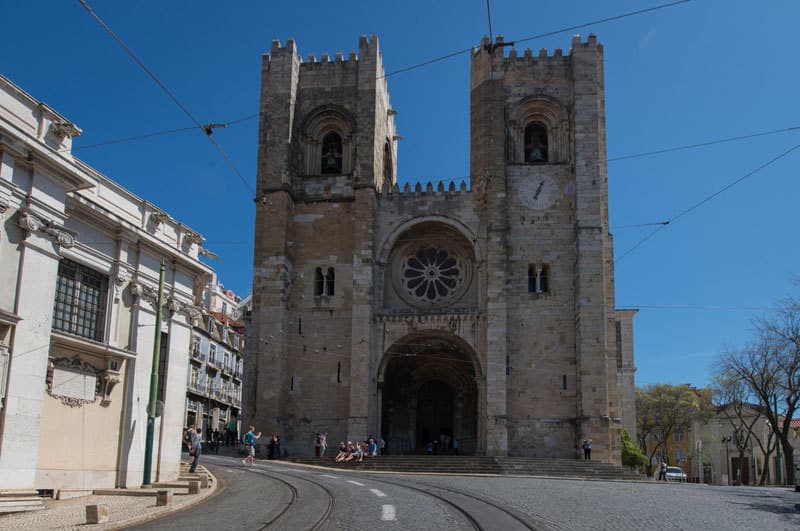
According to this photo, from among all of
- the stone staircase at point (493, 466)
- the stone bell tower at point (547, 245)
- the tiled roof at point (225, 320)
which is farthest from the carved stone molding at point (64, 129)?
the tiled roof at point (225, 320)

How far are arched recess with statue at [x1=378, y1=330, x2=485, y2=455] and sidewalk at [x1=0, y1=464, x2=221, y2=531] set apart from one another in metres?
20.1

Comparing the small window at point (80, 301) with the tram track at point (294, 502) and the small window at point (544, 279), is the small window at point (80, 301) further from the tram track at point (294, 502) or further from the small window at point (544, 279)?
the small window at point (544, 279)

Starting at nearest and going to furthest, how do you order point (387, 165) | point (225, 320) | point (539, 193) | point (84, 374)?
point (84, 374)
point (539, 193)
point (387, 165)
point (225, 320)

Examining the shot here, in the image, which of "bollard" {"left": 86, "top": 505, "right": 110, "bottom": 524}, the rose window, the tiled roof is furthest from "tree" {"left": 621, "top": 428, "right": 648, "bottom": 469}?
"bollard" {"left": 86, "top": 505, "right": 110, "bottom": 524}

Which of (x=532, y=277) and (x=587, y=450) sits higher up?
(x=532, y=277)

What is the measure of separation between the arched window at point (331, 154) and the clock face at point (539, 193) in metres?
8.20

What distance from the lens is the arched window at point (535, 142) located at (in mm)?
36312

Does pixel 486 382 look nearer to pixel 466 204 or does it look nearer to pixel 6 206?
pixel 466 204

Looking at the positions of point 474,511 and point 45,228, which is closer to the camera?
point 474,511

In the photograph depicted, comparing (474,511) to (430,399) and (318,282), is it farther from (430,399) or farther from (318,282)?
(430,399)

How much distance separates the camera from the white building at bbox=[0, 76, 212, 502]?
1345cm

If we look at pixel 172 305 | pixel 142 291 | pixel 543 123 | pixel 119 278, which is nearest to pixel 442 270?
pixel 543 123

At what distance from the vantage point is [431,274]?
120 ft

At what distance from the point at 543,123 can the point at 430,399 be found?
1310cm
